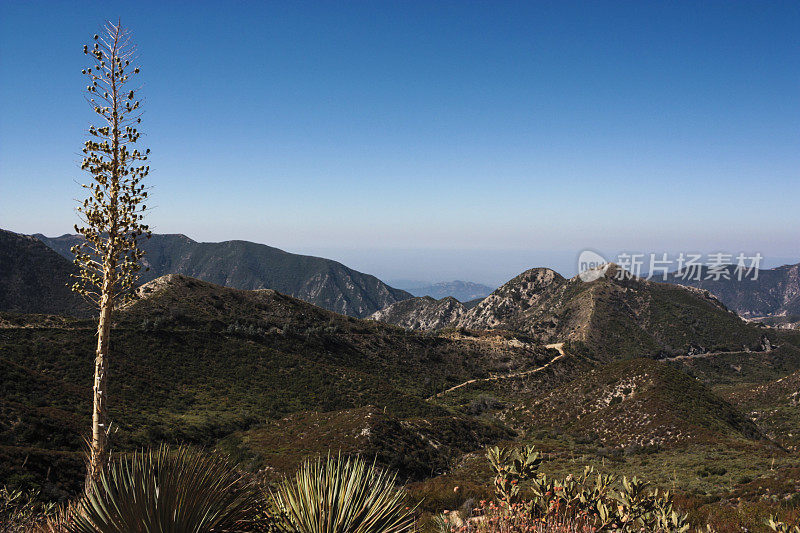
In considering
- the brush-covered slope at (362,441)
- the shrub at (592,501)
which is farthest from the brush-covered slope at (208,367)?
the shrub at (592,501)

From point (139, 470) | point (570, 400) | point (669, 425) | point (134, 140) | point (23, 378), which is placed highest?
point (134, 140)

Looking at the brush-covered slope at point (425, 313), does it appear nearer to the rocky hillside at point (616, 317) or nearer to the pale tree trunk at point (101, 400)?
the rocky hillside at point (616, 317)

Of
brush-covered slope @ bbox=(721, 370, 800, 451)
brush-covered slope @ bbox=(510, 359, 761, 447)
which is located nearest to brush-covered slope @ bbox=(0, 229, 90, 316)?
brush-covered slope @ bbox=(510, 359, 761, 447)

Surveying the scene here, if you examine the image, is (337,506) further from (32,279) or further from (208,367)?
(32,279)

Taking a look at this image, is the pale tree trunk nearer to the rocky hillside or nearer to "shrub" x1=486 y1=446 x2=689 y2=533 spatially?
"shrub" x1=486 y1=446 x2=689 y2=533

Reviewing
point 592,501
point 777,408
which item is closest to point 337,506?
point 592,501

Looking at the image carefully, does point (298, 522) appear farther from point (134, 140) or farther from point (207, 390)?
point (207, 390)

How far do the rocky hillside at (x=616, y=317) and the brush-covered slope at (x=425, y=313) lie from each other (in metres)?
16.8

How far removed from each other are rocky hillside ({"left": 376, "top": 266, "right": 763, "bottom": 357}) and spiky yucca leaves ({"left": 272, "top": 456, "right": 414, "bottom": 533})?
102 m

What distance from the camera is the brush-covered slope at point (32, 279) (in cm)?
9669

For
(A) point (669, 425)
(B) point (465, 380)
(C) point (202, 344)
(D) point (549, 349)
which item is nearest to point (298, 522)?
(A) point (669, 425)

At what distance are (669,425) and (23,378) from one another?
51152 mm

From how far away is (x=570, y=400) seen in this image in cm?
4378

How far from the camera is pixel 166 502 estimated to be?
3.52 m
